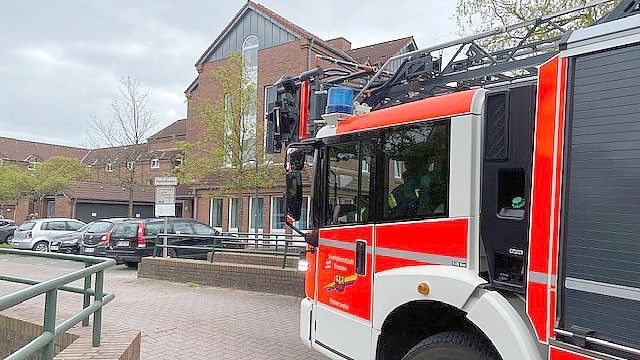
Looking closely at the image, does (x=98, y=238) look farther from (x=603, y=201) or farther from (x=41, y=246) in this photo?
(x=603, y=201)

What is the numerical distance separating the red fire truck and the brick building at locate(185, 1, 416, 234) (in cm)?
1629

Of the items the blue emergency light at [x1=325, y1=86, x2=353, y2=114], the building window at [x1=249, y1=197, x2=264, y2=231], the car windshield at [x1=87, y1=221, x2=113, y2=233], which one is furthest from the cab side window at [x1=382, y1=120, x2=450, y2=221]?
the building window at [x1=249, y1=197, x2=264, y2=231]

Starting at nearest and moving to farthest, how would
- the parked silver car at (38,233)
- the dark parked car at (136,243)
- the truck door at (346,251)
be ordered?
the truck door at (346,251), the dark parked car at (136,243), the parked silver car at (38,233)

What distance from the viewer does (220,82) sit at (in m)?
19.8

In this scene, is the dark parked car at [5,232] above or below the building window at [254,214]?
below

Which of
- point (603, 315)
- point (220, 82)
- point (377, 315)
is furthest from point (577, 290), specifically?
point (220, 82)

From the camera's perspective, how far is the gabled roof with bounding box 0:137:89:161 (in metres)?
63.2

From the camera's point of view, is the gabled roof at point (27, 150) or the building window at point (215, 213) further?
the gabled roof at point (27, 150)

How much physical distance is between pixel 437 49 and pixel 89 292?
412 cm

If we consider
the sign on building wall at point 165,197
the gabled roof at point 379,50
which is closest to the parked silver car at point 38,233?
the sign on building wall at point 165,197

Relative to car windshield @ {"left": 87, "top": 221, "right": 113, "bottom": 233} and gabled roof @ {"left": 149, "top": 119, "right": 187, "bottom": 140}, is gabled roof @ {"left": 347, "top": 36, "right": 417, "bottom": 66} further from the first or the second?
gabled roof @ {"left": 149, "top": 119, "right": 187, "bottom": 140}

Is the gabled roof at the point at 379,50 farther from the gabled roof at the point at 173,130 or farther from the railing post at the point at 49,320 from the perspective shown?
the railing post at the point at 49,320

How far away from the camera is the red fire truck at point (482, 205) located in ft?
8.11

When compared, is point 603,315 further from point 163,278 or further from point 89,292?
point 163,278
